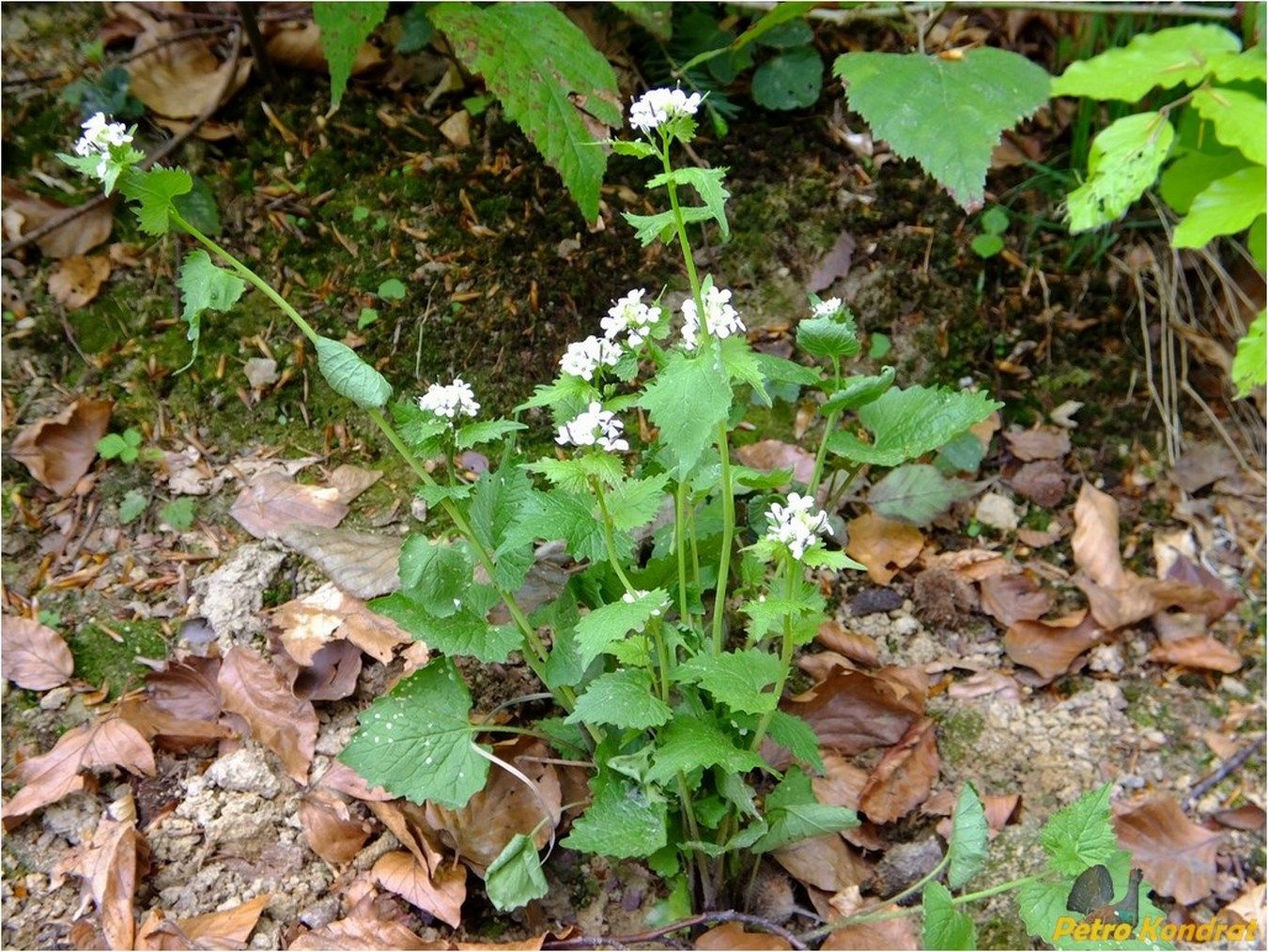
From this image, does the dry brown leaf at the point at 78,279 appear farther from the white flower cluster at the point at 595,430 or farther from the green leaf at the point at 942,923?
the green leaf at the point at 942,923

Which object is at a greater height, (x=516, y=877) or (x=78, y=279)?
(x=78, y=279)

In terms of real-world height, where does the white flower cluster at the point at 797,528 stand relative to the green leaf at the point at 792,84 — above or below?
below

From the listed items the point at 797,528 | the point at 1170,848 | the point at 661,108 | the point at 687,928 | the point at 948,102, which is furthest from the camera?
the point at 948,102

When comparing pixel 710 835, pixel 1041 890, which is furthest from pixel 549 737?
pixel 1041 890

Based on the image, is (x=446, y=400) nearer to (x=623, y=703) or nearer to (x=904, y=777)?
(x=623, y=703)

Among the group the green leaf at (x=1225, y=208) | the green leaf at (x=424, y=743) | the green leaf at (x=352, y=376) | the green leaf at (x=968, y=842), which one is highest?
the green leaf at (x=1225, y=208)

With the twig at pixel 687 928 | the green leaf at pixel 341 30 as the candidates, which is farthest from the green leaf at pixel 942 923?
the green leaf at pixel 341 30

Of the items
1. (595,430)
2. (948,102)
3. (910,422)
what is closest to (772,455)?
(910,422)
